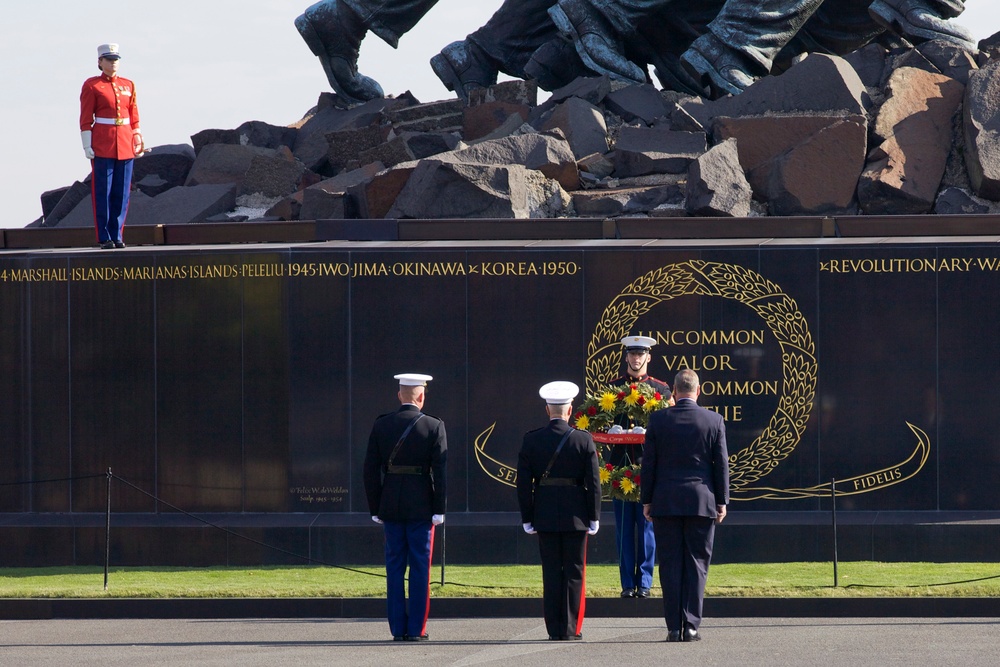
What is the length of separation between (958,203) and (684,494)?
646 cm

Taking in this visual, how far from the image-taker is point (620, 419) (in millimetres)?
10172

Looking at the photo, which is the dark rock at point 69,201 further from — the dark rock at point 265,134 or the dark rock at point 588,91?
the dark rock at point 588,91

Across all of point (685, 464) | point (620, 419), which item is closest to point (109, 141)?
point (620, 419)

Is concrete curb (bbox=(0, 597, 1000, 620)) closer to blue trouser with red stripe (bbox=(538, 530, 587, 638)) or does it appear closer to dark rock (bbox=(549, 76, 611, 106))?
blue trouser with red stripe (bbox=(538, 530, 587, 638))

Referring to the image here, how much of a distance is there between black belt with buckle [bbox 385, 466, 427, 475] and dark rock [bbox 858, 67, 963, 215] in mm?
6581

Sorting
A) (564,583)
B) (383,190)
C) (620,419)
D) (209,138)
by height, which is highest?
(209,138)

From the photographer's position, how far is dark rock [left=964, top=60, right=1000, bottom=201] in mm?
13641

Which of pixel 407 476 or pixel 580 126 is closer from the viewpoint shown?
pixel 407 476

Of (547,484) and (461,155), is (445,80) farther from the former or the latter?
(547,484)

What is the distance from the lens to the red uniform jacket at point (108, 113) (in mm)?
12938

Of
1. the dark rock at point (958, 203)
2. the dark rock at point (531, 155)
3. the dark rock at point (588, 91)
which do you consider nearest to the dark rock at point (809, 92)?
the dark rock at point (958, 203)

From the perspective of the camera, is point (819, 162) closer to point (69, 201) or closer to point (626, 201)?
point (626, 201)

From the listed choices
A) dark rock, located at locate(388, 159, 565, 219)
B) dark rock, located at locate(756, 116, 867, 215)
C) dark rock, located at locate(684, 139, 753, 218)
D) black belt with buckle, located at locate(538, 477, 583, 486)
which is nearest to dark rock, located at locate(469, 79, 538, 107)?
dark rock, located at locate(388, 159, 565, 219)

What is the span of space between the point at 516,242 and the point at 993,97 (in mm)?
5090
